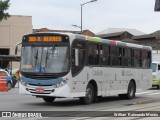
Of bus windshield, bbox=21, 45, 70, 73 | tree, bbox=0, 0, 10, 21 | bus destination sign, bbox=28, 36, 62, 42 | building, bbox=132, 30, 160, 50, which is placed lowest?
bus windshield, bbox=21, 45, 70, 73

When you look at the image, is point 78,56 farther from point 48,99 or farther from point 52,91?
point 48,99

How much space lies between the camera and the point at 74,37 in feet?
62.2

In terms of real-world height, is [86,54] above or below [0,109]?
above

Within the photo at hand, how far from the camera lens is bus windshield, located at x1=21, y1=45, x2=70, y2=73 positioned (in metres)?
18.4

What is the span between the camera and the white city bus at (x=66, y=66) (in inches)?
724

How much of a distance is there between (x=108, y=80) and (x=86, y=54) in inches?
105

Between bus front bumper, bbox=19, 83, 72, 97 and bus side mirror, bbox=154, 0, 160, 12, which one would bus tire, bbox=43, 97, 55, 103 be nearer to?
bus front bumper, bbox=19, 83, 72, 97

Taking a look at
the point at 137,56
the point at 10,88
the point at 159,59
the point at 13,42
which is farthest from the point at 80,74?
the point at 13,42

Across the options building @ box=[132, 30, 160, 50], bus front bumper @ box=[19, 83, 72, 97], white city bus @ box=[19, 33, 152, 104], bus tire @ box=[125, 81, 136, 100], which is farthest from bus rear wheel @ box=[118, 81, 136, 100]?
building @ box=[132, 30, 160, 50]

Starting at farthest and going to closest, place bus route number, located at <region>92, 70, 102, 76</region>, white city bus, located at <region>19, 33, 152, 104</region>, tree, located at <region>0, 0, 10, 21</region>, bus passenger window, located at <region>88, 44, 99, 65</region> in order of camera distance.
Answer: tree, located at <region>0, 0, 10, 21</region> → bus route number, located at <region>92, 70, 102, 76</region> → bus passenger window, located at <region>88, 44, 99, 65</region> → white city bus, located at <region>19, 33, 152, 104</region>

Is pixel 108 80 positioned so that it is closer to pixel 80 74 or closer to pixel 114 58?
pixel 114 58

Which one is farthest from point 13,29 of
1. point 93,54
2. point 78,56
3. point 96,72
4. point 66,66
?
point 66,66

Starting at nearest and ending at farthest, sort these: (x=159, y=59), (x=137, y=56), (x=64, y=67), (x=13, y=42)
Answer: (x=64, y=67), (x=137, y=56), (x=159, y=59), (x=13, y=42)

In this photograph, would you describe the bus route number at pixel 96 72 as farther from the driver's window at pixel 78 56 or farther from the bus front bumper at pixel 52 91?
the bus front bumper at pixel 52 91
